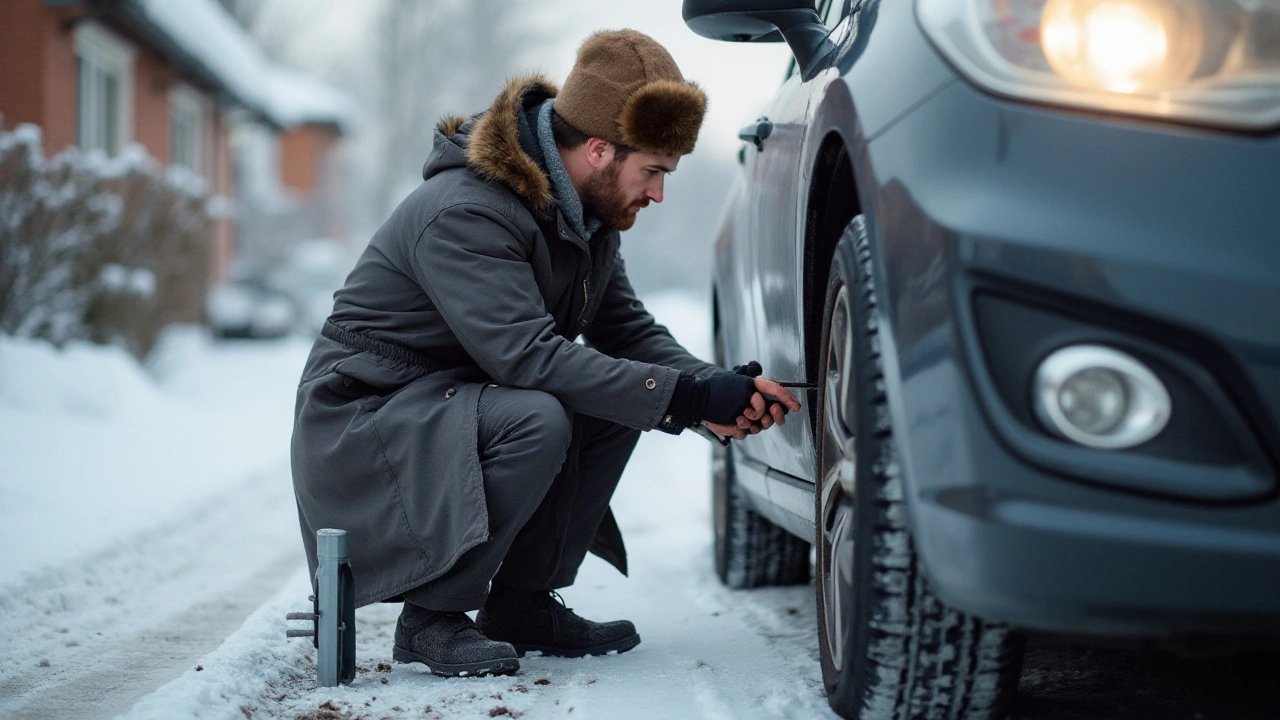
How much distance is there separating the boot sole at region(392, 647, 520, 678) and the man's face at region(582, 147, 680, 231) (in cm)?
98

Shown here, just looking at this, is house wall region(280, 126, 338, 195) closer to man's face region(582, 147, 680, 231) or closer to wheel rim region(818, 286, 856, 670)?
man's face region(582, 147, 680, 231)

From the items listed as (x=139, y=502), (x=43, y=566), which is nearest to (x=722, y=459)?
(x=43, y=566)

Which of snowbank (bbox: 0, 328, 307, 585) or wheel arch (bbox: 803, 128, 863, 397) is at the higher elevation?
wheel arch (bbox: 803, 128, 863, 397)

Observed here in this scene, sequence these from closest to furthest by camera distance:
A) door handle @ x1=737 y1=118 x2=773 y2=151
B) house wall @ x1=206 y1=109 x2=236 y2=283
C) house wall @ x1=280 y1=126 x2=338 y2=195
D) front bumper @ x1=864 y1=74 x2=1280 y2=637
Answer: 1. front bumper @ x1=864 y1=74 x2=1280 y2=637
2. door handle @ x1=737 y1=118 x2=773 y2=151
3. house wall @ x1=206 y1=109 x2=236 y2=283
4. house wall @ x1=280 y1=126 x2=338 y2=195

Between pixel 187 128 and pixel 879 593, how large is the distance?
18.7 m

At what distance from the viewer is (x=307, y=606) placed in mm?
3383

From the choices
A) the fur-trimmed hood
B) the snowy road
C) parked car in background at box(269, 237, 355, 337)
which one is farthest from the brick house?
the fur-trimmed hood

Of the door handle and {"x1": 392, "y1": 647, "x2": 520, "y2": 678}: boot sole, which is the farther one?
the door handle

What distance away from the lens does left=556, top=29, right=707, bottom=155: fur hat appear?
2820mm

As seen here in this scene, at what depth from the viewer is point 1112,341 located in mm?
1496

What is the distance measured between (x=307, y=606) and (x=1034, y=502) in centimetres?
234

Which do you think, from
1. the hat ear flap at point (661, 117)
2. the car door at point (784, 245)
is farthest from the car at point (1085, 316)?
the hat ear flap at point (661, 117)

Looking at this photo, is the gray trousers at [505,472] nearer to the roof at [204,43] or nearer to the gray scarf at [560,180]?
the gray scarf at [560,180]

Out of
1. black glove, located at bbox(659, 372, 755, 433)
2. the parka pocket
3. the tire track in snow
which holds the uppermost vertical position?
black glove, located at bbox(659, 372, 755, 433)
